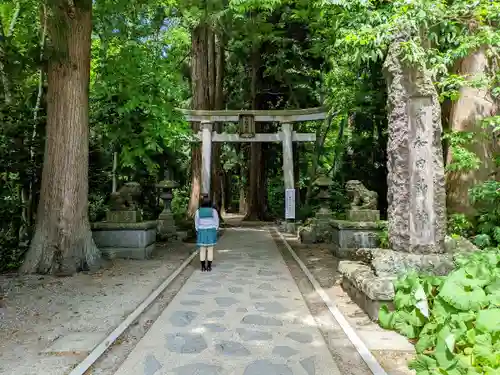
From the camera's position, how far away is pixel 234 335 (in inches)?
166

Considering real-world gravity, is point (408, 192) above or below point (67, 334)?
above

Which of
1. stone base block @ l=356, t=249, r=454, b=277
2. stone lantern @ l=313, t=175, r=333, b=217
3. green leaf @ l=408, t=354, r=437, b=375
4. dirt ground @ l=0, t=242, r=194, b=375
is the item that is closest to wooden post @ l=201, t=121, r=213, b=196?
stone lantern @ l=313, t=175, r=333, b=217

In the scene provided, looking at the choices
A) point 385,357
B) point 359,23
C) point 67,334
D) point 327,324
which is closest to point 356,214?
point 359,23

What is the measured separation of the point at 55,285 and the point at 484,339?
6047 mm

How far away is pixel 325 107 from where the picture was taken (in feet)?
48.7

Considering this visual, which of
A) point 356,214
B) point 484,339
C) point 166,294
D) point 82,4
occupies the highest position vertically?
point 82,4

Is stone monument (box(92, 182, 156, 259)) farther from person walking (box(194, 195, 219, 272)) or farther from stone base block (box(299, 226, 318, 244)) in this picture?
stone base block (box(299, 226, 318, 244))

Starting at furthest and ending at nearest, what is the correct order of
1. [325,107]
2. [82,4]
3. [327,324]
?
1. [325,107]
2. [82,4]
3. [327,324]

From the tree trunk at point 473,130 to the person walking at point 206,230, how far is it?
16.3 feet

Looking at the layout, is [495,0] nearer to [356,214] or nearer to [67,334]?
[356,214]

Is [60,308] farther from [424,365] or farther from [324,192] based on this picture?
[324,192]

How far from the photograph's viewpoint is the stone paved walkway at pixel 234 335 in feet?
11.3

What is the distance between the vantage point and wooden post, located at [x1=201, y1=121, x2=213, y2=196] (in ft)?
50.6

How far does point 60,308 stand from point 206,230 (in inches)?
125
